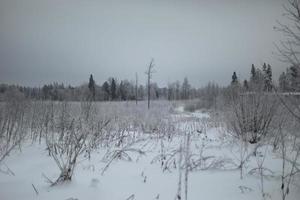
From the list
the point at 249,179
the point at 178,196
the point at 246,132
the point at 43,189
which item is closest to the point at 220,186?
the point at 249,179

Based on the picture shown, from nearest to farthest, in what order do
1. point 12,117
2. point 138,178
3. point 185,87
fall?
point 138,178 → point 12,117 → point 185,87

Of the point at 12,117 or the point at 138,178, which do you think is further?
the point at 12,117

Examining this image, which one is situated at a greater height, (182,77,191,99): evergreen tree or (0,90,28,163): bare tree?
(182,77,191,99): evergreen tree

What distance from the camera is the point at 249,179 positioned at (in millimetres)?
4352

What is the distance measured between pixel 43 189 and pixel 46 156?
2081mm

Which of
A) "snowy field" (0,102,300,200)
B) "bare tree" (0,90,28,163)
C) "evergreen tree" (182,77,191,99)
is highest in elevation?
"evergreen tree" (182,77,191,99)

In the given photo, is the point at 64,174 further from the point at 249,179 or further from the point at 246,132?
the point at 246,132

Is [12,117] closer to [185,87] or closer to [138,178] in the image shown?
[138,178]

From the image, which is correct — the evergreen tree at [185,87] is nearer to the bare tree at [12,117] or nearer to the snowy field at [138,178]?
the bare tree at [12,117]

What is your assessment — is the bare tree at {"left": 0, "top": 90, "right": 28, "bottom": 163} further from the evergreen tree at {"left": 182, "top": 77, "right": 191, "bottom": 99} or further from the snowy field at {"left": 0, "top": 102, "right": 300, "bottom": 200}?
the evergreen tree at {"left": 182, "top": 77, "right": 191, "bottom": 99}

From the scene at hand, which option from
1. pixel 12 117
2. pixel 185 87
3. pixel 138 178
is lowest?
pixel 138 178

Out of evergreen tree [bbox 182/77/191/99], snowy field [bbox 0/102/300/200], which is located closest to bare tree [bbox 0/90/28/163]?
snowy field [bbox 0/102/300/200]

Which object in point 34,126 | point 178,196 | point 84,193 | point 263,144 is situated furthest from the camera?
point 34,126

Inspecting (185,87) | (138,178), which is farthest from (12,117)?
(185,87)
